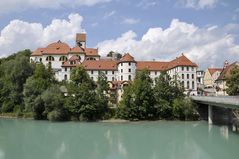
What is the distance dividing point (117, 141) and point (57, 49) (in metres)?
48.2

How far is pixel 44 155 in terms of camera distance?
31312 millimetres

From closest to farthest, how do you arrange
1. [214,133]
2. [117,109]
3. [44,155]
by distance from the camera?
[44,155] → [214,133] → [117,109]

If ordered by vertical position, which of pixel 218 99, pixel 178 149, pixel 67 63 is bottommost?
pixel 178 149

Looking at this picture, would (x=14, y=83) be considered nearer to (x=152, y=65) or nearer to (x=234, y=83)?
(x=152, y=65)

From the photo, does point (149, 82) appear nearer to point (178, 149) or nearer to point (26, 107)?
point (26, 107)

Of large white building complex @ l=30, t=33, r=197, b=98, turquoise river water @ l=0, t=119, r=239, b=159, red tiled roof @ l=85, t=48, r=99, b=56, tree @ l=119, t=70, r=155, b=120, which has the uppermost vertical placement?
red tiled roof @ l=85, t=48, r=99, b=56

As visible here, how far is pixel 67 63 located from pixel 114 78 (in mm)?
10684

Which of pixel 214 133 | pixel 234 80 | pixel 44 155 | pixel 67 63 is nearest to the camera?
pixel 44 155

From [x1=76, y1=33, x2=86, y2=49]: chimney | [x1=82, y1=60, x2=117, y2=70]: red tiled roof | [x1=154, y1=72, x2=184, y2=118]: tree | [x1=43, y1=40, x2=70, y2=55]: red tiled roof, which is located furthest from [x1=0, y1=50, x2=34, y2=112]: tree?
[x1=154, y1=72, x2=184, y2=118]: tree

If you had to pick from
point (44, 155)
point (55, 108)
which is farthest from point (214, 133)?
point (55, 108)

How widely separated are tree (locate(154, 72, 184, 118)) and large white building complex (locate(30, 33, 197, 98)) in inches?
247

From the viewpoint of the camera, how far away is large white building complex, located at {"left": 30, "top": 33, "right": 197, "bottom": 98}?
7144 centimetres

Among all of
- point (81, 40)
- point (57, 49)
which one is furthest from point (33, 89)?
point (81, 40)

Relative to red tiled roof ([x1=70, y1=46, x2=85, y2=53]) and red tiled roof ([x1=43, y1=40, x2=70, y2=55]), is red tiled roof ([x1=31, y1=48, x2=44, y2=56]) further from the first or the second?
red tiled roof ([x1=70, y1=46, x2=85, y2=53])
